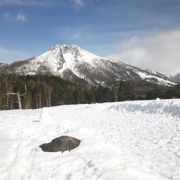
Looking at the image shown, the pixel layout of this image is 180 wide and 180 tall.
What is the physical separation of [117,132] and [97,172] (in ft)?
30.5

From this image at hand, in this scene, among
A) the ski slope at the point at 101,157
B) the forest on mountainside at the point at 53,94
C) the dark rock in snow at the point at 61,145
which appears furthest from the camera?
the forest on mountainside at the point at 53,94

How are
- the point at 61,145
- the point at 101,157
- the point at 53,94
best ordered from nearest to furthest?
the point at 101,157
the point at 61,145
the point at 53,94

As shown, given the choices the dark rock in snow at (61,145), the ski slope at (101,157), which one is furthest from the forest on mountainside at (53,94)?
the dark rock in snow at (61,145)

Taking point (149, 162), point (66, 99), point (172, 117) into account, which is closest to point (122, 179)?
point (149, 162)

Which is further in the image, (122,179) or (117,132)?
(117,132)

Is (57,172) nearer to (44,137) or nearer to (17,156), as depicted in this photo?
(17,156)

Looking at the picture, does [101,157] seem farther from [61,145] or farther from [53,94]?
[53,94]

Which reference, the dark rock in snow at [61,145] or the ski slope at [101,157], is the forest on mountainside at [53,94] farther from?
the dark rock in snow at [61,145]

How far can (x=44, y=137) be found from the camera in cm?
1919

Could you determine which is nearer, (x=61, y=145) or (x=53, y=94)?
(x=61, y=145)

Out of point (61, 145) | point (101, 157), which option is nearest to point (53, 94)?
point (61, 145)

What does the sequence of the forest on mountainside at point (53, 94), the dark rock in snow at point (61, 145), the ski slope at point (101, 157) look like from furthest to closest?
1. the forest on mountainside at point (53, 94)
2. the dark rock in snow at point (61, 145)
3. the ski slope at point (101, 157)

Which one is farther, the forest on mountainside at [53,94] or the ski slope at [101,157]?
the forest on mountainside at [53,94]

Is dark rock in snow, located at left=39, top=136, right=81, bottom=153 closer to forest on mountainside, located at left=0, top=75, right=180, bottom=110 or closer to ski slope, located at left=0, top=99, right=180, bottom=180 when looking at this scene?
ski slope, located at left=0, top=99, right=180, bottom=180
